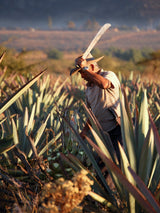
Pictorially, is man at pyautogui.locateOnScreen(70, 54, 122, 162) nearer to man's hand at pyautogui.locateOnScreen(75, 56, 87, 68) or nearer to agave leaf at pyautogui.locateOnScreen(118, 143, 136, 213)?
man's hand at pyautogui.locateOnScreen(75, 56, 87, 68)

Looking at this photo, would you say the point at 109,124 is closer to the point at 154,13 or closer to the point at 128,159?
the point at 128,159

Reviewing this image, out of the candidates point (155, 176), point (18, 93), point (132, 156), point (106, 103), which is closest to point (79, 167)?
point (132, 156)

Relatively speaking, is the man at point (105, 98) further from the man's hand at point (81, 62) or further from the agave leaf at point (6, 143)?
the agave leaf at point (6, 143)

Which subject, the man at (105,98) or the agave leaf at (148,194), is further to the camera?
the man at (105,98)

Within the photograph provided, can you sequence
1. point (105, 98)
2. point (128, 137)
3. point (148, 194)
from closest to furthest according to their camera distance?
1. point (148, 194)
2. point (128, 137)
3. point (105, 98)

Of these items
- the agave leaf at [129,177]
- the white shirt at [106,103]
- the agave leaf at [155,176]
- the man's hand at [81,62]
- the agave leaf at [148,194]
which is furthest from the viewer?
the white shirt at [106,103]

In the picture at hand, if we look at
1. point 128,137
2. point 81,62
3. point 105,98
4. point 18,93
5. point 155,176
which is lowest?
point 155,176

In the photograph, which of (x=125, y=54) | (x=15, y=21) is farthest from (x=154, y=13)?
(x=125, y=54)

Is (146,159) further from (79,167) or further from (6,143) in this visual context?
(6,143)

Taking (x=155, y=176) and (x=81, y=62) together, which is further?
(x=81, y=62)

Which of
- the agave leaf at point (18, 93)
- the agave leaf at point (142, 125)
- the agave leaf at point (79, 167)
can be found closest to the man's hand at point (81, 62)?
the agave leaf at point (18, 93)

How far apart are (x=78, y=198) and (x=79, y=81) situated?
747 cm

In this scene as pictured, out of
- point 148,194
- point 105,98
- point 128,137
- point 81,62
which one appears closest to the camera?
point 148,194

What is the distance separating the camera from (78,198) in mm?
1256
